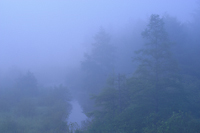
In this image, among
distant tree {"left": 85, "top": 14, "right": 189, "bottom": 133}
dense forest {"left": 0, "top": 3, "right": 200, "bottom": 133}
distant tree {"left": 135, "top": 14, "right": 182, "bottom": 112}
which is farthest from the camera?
distant tree {"left": 135, "top": 14, "right": 182, "bottom": 112}

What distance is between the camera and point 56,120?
51.2ft

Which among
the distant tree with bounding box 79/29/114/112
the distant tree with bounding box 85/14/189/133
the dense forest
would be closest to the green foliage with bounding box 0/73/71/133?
the dense forest

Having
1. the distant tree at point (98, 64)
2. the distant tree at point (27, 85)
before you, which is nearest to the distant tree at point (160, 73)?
the distant tree at point (98, 64)

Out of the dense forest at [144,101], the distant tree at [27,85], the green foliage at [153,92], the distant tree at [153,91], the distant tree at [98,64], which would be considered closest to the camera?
the dense forest at [144,101]

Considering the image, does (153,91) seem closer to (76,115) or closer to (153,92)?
(153,92)

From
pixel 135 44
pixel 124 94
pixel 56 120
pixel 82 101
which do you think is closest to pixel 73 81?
pixel 82 101

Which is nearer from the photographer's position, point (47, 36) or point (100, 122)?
point (100, 122)

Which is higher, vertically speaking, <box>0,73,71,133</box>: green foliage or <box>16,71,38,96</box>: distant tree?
<box>16,71,38,96</box>: distant tree

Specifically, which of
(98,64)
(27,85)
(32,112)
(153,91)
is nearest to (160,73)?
(153,91)

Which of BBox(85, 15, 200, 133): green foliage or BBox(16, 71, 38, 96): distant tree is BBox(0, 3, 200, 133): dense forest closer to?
BBox(85, 15, 200, 133): green foliage

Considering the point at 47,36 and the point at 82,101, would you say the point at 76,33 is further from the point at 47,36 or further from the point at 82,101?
the point at 82,101

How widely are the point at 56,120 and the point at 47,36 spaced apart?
77.9m

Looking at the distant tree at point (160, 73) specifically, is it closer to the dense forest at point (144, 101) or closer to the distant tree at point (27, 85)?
the dense forest at point (144, 101)

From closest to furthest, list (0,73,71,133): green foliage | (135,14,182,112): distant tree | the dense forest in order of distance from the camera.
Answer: the dense forest < (135,14,182,112): distant tree < (0,73,71,133): green foliage
